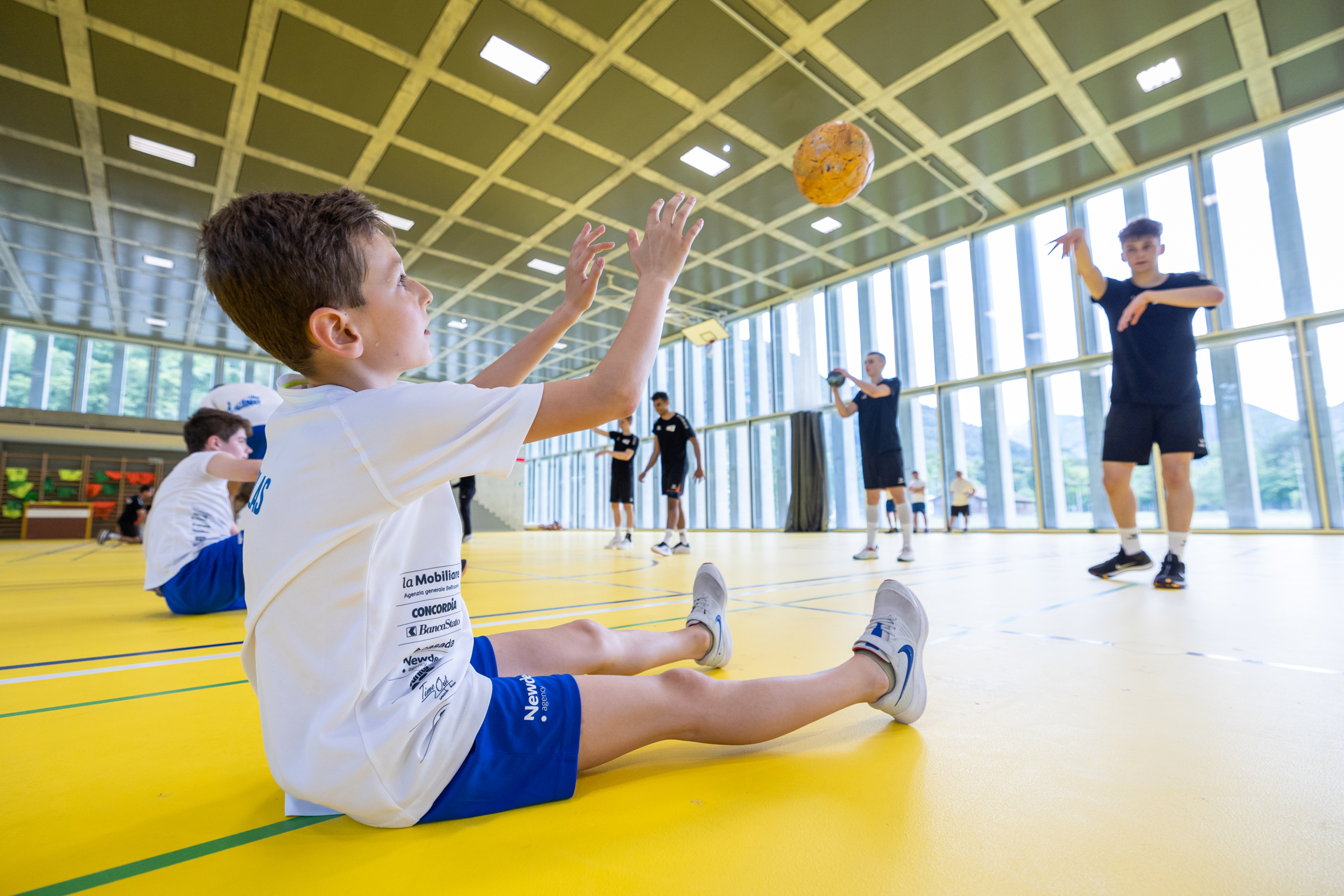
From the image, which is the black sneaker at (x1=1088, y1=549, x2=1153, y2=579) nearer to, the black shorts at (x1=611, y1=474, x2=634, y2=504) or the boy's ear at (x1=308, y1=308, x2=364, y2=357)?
the boy's ear at (x1=308, y1=308, x2=364, y2=357)

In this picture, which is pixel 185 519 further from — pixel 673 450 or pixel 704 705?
pixel 673 450

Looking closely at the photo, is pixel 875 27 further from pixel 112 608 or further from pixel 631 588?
pixel 112 608

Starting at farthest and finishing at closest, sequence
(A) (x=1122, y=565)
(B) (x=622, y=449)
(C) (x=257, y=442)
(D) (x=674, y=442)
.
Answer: (B) (x=622, y=449)
(D) (x=674, y=442)
(C) (x=257, y=442)
(A) (x=1122, y=565)

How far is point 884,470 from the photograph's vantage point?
5195mm

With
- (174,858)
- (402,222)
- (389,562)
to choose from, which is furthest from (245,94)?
(174,858)

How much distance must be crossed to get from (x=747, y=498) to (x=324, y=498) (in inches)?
542

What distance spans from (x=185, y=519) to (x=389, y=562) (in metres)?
2.54

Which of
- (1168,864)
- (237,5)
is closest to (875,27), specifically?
(237,5)

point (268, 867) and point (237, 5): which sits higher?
point (237, 5)

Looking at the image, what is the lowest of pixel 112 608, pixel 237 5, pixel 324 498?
pixel 112 608

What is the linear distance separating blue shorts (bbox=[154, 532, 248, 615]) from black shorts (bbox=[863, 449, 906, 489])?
434 cm

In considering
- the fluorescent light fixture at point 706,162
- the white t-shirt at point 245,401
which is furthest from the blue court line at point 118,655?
the fluorescent light fixture at point 706,162

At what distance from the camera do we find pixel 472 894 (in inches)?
24.5

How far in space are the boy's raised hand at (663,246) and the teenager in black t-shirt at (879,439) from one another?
4.28 metres
